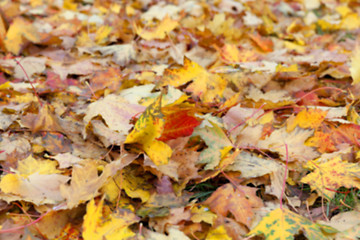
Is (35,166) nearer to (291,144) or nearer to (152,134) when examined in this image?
(152,134)

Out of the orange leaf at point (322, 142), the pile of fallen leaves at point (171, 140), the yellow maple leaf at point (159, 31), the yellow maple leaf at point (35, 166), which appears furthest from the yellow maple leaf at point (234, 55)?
the yellow maple leaf at point (35, 166)

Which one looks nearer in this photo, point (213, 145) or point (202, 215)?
point (202, 215)

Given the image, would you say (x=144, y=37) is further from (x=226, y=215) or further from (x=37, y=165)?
(x=226, y=215)

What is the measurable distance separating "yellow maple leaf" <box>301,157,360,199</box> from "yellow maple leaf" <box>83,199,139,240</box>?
56cm

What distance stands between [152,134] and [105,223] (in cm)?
27

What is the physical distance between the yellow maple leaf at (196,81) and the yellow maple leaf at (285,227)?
0.56 metres

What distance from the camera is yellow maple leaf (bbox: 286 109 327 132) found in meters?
1.11

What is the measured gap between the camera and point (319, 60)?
151 centimetres

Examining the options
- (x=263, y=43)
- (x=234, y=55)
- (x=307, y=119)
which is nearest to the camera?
(x=307, y=119)

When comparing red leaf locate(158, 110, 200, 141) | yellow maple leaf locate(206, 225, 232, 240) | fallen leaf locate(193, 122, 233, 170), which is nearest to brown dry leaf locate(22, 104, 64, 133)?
red leaf locate(158, 110, 200, 141)

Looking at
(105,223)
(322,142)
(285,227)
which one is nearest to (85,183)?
(105,223)

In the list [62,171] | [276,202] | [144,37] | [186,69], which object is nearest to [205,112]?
[186,69]

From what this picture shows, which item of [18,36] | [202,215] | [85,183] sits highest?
[18,36]

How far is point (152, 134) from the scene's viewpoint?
34.8 inches
